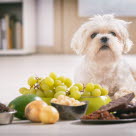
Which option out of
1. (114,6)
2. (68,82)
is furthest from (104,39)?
(114,6)

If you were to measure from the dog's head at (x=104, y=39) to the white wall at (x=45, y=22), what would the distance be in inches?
166

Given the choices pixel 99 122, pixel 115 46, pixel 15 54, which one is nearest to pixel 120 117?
pixel 99 122

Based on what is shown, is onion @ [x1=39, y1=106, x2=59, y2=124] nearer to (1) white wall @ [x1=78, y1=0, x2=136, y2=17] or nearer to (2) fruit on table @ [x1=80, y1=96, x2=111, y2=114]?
(2) fruit on table @ [x1=80, y1=96, x2=111, y2=114]

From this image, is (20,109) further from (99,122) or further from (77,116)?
(99,122)

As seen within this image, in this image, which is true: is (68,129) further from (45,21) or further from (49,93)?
(45,21)

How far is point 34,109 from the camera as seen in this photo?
Result: 1.64 metres

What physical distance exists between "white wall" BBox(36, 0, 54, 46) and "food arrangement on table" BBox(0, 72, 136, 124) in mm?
4779

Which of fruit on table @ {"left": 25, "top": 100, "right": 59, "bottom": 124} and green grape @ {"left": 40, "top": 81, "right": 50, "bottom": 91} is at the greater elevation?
green grape @ {"left": 40, "top": 81, "right": 50, "bottom": 91}

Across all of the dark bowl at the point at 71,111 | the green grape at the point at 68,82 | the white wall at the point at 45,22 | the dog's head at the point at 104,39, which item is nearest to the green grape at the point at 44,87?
the green grape at the point at 68,82

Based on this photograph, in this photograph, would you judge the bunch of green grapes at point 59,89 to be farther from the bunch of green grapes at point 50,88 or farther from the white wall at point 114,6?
the white wall at point 114,6

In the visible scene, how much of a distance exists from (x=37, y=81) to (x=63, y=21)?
4.83 meters

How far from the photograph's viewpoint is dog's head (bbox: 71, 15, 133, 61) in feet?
8.03

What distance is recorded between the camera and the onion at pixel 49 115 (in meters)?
1.61

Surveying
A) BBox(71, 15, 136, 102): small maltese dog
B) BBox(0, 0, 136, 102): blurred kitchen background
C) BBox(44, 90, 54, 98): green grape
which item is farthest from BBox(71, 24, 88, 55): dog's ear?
BBox(0, 0, 136, 102): blurred kitchen background
